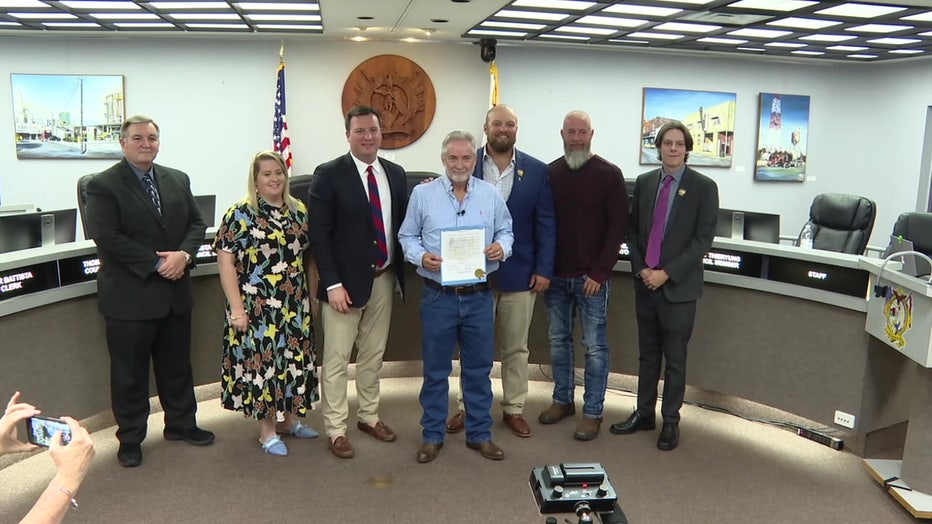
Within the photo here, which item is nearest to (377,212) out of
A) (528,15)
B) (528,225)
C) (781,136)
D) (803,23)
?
(528,225)

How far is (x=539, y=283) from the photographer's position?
3449 millimetres

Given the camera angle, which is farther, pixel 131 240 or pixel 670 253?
pixel 670 253

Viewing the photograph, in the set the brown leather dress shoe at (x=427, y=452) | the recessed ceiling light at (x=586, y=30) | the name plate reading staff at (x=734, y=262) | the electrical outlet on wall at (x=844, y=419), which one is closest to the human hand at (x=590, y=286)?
the name plate reading staff at (x=734, y=262)

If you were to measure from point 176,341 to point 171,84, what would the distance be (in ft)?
17.6

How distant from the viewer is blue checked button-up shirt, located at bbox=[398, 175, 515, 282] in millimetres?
3127

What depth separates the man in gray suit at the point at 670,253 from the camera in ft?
10.9

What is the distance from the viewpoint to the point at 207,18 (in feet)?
21.0

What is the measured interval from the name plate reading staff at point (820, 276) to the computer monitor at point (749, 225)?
34.3 inches

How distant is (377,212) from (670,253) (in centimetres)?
150

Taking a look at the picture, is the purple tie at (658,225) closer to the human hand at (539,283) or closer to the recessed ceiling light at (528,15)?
the human hand at (539,283)

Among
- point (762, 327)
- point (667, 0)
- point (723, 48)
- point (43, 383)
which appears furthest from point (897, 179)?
point (43, 383)

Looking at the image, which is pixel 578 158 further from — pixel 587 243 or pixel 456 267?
pixel 456 267

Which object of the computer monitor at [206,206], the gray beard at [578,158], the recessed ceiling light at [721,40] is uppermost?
the recessed ceiling light at [721,40]

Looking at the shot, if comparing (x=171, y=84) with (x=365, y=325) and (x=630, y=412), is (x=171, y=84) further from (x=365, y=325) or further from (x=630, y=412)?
(x=630, y=412)
